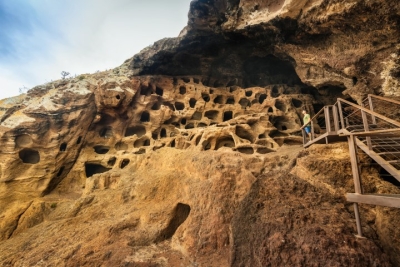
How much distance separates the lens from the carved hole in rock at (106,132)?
14036mm

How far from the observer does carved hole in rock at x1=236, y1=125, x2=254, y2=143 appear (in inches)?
415

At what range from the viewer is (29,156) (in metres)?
12.1

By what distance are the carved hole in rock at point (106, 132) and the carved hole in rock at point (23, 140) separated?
360 centimetres

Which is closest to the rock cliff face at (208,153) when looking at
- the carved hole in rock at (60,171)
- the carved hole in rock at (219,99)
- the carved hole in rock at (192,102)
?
the carved hole in rock at (60,171)

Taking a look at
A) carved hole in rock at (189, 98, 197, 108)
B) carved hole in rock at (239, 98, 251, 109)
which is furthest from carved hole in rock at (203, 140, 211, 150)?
carved hole in rock at (239, 98, 251, 109)

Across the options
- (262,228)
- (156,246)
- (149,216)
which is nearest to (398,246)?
(262,228)

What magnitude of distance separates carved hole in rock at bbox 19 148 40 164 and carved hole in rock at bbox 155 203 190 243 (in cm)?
987

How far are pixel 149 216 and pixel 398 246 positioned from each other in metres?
5.61

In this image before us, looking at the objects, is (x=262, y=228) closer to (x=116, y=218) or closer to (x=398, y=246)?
(x=398, y=246)

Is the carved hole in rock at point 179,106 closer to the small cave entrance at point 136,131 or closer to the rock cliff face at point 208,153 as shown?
the rock cliff face at point 208,153

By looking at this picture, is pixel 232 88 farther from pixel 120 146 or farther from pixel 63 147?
pixel 63 147

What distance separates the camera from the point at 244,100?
50.4 ft

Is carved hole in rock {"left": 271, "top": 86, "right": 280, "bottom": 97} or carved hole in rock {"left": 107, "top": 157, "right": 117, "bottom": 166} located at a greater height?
carved hole in rock {"left": 271, "top": 86, "right": 280, "bottom": 97}

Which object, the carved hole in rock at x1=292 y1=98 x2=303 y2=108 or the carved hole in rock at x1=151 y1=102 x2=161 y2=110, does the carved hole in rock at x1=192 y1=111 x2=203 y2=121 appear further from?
the carved hole in rock at x1=292 y1=98 x2=303 y2=108
